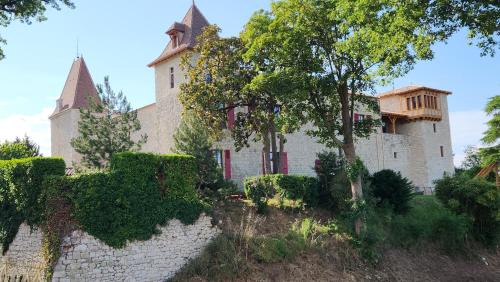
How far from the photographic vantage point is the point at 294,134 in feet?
95.2

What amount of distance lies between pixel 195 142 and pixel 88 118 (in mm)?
5135

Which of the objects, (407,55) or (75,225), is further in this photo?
(407,55)

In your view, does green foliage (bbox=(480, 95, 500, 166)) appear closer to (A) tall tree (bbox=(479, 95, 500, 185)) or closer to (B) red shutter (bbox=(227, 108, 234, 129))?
(A) tall tree (bbox=(479, 95, 500, 185))

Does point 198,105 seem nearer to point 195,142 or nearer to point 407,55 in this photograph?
point 195,142

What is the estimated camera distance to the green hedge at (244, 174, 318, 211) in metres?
19.7

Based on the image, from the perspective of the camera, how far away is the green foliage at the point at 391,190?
22.1m

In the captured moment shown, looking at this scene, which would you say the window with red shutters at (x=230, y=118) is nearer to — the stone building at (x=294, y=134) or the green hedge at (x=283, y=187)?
the stone building at (x=294, y=134)

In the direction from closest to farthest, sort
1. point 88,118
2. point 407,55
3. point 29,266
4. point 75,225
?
point 75,225
point 29,266
point 407,55
point 88,118

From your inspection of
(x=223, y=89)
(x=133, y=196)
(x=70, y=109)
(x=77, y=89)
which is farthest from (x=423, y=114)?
(x=133, y=196)

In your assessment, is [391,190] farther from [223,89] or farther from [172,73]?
[172,73]

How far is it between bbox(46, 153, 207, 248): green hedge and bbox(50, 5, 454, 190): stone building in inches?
331

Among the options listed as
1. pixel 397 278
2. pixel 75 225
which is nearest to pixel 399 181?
pixel 397 278

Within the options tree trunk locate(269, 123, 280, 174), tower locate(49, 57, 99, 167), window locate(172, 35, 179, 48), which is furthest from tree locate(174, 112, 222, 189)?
tower locate(49, 57, 99, 167)

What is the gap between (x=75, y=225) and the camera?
13.5 m
